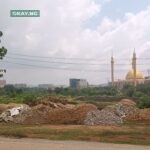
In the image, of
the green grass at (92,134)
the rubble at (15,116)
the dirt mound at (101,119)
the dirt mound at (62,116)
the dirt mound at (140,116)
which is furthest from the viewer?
the rubble at (15,116)

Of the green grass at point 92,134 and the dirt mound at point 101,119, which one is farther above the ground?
the dirt mound at point 101,119

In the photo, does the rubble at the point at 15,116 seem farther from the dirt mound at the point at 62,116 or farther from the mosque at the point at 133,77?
the mosque at the point at 133,77

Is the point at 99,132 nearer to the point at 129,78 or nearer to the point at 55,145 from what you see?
the point at 55,145

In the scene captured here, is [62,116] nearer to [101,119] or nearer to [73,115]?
[73,115]

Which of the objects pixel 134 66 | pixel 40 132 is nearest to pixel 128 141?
pixel 40 132

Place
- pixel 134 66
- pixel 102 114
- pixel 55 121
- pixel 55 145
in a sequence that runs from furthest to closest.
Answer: pixel 134 66 → pixel 55 121 → pixel 102 114 → pixel 55 145

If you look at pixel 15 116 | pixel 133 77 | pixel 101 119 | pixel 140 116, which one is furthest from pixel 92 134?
pixel 133 77

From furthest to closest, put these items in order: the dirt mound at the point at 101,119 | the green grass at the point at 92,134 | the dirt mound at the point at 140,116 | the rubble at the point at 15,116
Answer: the rubble at the point at 15,116
the dirt mound at the point at 140,116
the dirt mound at the point at 101,119
the green grass at the point at 92,134

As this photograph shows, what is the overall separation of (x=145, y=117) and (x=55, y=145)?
16091mm

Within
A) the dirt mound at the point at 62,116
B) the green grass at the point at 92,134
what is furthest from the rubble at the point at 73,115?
the green grass at the point at 92,134

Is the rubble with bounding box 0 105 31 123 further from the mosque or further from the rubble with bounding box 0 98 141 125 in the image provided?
the mosque

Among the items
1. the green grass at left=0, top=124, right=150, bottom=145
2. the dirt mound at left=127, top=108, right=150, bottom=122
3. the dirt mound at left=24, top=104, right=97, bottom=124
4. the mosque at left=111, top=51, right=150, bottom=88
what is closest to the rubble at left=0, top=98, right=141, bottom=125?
the dirt mound at left=24, top=104, right=97, bottom=124

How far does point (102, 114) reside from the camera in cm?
2959

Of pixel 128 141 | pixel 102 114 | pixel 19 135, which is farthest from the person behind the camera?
pixel 102 114
